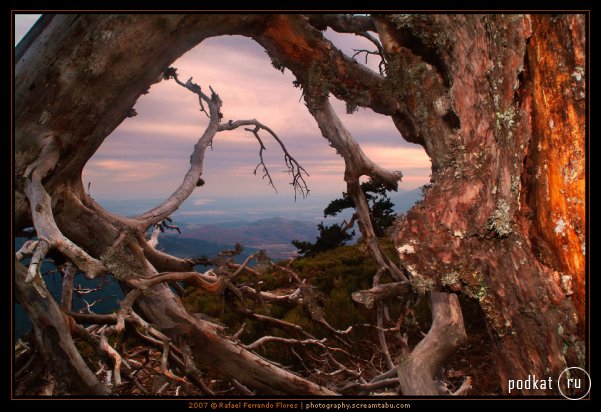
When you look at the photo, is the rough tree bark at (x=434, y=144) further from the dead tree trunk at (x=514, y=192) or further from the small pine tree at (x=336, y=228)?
the small pine tree at (x=336, y=228)

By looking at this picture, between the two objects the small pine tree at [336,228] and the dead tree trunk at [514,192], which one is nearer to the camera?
the dead tree trunk at [514,192]

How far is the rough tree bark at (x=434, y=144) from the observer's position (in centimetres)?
179

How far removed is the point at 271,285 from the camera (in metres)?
8.13

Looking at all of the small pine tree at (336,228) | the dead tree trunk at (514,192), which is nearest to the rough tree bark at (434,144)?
the dead tree trunk at (514,192)

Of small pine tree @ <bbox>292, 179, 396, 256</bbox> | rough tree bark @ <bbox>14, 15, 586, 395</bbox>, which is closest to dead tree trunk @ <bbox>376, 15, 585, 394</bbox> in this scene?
rough tree bark @ <bbox>14, 15, 586, 395</bbox>

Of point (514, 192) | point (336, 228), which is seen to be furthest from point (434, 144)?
point (336, 228)

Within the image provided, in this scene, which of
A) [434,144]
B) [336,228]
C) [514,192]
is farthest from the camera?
[336,228]

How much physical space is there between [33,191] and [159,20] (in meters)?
1.26

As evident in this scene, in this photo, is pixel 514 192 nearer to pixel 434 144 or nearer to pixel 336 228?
pixel 434 144

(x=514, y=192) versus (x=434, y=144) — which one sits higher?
(x=434, y=144)

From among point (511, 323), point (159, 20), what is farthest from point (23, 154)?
point (511, 323)

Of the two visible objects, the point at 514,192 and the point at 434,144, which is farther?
the point at 434,144

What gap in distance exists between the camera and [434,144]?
7.85 ft
